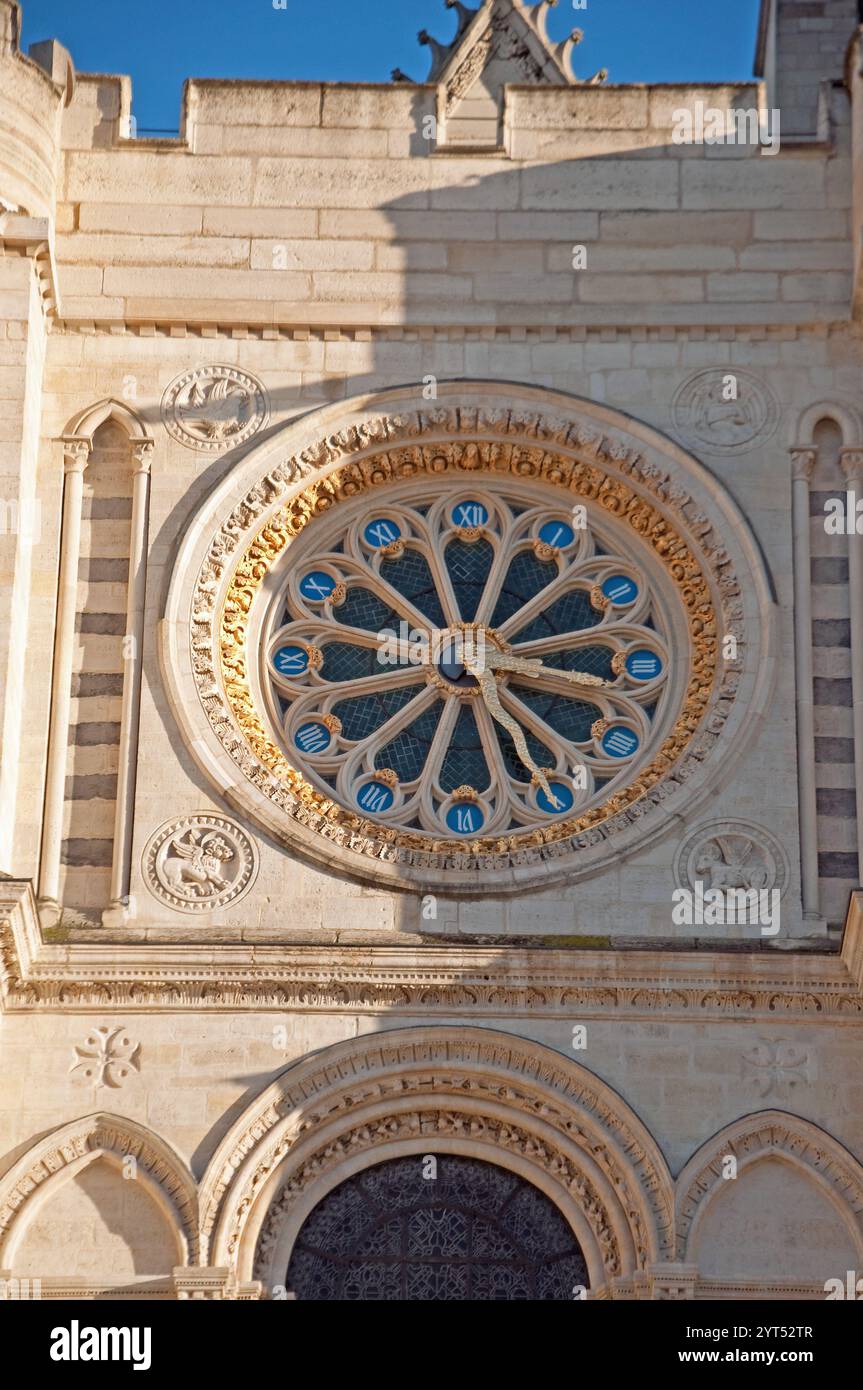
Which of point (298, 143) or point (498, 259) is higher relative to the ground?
point (298, 143)

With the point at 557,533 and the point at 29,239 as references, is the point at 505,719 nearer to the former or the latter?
the point at 557,533

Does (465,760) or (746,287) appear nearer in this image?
(465,760)

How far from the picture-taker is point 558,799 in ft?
70.5

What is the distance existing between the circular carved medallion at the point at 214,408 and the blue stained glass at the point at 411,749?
2.13 metres

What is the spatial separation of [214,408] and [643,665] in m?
3.14

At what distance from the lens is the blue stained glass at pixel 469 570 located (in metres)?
22.2

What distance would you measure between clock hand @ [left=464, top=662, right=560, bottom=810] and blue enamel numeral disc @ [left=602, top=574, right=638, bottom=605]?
0.98 m

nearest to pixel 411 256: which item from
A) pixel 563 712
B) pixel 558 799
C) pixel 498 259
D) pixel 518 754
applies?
pixel 498 259

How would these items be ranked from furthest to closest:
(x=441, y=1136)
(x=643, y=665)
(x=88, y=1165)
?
1. (x=643, y=665)
2. (x=441, y=1136)
3. (x=88, y=1165)

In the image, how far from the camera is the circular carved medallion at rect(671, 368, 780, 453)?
22.2 meters

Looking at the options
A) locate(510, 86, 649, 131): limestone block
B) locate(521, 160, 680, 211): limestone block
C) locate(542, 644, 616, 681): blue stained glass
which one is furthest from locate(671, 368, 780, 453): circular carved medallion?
locate(510, 86, 649, 131): limestone block

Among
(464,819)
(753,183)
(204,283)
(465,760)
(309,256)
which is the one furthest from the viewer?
(753,183)

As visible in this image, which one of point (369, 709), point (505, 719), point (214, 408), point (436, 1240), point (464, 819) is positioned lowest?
point (436, 1240)

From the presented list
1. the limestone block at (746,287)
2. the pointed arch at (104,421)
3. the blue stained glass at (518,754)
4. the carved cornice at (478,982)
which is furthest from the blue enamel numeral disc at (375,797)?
the limestone block at (746,287)
